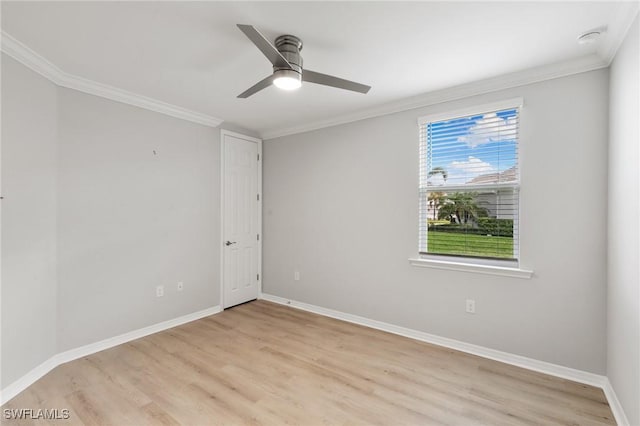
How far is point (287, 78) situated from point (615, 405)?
3.09m

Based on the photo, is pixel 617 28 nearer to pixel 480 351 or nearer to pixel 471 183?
pixel 471 183

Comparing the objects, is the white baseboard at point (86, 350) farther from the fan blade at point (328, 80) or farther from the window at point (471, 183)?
the fan blade at point (328, 80)

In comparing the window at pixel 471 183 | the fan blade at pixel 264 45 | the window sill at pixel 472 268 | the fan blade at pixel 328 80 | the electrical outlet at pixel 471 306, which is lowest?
the electrical outlet at pixel 471 306

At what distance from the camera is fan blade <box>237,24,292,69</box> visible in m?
1.54

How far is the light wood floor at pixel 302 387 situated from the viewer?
1962mm

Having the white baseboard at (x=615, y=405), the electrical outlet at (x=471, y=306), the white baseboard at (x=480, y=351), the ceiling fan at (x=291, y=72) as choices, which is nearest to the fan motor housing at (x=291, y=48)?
the ceiling fan at (x=291, y=72)

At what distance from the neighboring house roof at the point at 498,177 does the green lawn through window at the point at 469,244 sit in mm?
532

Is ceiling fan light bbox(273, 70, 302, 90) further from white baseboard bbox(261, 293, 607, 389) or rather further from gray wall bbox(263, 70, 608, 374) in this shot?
white baseboard bbox(261, 293, 607, 389)

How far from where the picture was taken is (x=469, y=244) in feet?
9.55

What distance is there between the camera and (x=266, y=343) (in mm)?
3039

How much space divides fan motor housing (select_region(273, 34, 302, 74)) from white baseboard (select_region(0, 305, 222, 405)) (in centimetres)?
307

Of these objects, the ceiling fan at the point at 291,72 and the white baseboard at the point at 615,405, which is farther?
the ceiling fan at the point at 291,72

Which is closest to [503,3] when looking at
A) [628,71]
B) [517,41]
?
[517,41]

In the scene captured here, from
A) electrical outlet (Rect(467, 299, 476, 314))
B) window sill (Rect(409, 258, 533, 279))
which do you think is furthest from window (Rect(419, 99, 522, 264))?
electrical outlet (Rect(467, 299, 476, 314))
